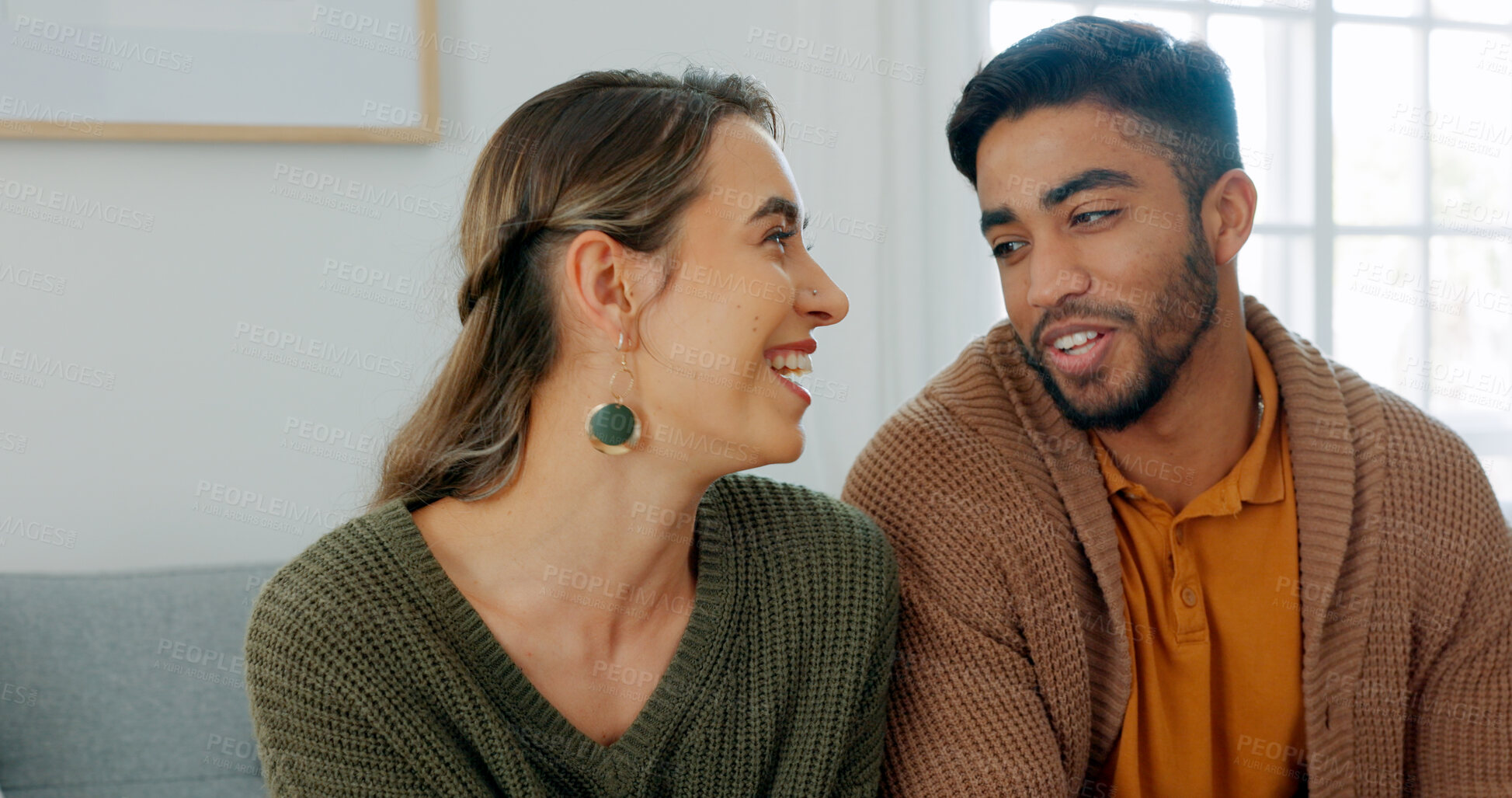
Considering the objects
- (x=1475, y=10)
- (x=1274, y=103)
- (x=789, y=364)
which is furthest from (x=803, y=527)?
(x=1475, y=10)

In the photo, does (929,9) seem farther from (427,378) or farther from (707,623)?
(707,623)

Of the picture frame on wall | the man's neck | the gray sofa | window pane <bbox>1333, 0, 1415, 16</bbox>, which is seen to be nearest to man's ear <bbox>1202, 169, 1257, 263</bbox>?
the man's neck

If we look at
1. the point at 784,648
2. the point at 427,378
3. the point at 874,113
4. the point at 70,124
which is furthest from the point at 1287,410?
the point at 70,124

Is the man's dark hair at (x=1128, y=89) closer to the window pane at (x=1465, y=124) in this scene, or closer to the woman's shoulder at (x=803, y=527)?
the woman's shoulder at (x=803, y=527)

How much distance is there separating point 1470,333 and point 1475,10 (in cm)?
77

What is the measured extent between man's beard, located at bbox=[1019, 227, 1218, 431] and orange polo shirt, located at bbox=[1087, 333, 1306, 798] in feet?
0.27

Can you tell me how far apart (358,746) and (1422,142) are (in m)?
2.71

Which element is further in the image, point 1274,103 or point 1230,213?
point 1274,103

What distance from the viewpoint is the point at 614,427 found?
1.15 metres

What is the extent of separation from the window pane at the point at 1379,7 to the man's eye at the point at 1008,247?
1.65 metres

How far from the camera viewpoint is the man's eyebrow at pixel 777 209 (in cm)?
120

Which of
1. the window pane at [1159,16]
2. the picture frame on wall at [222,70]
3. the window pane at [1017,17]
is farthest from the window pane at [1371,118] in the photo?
the picture frame on wall at [222,70]

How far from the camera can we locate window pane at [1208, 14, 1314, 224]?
8.55 feet

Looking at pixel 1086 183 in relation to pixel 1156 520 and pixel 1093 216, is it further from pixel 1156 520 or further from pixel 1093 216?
pixel 1156 520
